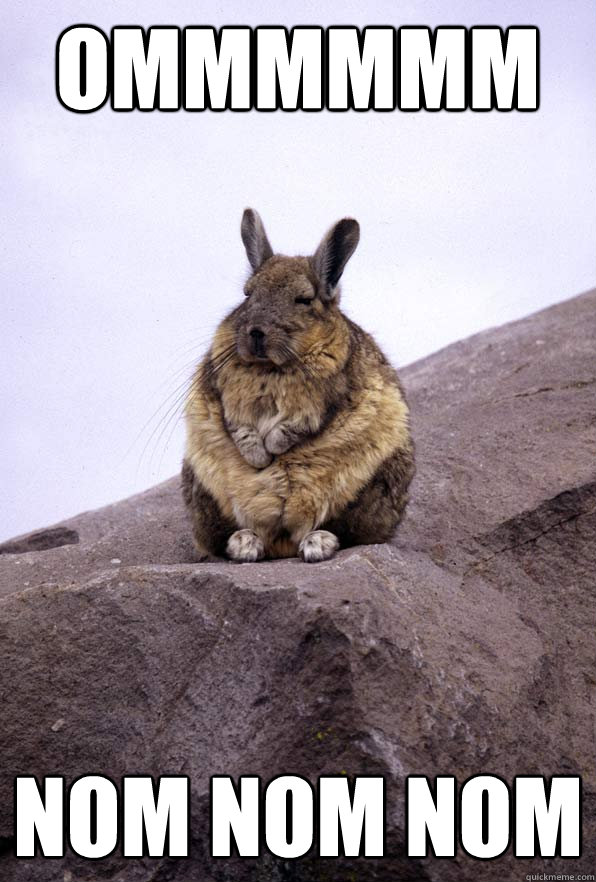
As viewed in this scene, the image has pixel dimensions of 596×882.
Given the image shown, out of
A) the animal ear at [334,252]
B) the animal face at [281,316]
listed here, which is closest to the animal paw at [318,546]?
the animal face at [281,316]

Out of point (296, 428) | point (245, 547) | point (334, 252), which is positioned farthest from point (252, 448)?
point (334, 252)

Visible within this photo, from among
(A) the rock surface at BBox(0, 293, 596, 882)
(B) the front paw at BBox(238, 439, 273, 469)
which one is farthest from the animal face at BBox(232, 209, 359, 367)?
(A) the rock surface at BBox(0, 293, 596, 882)

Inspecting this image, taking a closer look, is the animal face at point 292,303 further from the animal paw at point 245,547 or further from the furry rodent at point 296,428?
the animal paw at point 245,547

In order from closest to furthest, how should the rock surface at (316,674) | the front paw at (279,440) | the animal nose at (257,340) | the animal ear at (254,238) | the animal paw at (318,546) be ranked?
the rock surface at (316,674)
the animal paw at (318,546)
the animal nose at (257,340)
the front paw at (279,440)
the animal ear at (254,238)

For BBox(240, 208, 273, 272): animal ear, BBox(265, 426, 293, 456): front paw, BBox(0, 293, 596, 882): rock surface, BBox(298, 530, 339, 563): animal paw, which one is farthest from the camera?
BBox(240, 208, 273, 272): animal ear

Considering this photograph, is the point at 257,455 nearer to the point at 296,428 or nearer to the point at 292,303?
the point at 296,428

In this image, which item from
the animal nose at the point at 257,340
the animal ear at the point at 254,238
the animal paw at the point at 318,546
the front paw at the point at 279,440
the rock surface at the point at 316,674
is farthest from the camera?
the animal ear at the point at 254,238

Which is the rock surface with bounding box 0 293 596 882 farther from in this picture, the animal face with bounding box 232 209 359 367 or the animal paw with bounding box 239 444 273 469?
Result: the animal face with bounding box 232 209 359 367
